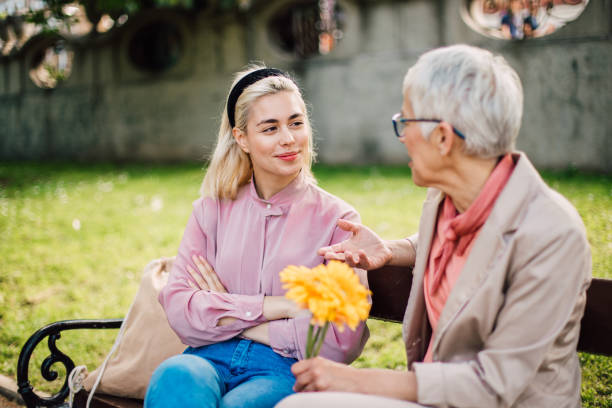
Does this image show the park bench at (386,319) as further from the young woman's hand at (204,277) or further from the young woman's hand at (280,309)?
the young woman's hand at (204,277)

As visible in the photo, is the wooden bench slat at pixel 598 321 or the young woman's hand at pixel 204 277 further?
the young woman's hand at pixel 204 277

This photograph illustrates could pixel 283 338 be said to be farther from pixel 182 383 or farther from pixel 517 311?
pixel 517 311

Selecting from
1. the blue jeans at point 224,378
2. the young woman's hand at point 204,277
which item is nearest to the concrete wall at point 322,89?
the young woman's hand at point 204,277

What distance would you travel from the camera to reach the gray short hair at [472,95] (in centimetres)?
182

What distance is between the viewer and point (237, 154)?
2.95 meters

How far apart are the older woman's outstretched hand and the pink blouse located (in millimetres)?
132

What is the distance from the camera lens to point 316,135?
12.3 metres

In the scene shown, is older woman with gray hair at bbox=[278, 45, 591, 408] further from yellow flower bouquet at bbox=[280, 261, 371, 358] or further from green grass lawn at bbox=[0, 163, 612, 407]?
green grass lawn at bbox=[0, 163, 612, 407]

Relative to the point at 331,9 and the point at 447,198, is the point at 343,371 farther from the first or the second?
the point at 331,9

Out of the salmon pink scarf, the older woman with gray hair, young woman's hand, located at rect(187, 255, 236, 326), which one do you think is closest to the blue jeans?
young woman's hand, located at rect(187, 255, 236, 326)

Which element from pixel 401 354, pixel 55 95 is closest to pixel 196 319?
pixel 401 354

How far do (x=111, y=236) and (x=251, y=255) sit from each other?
520cm

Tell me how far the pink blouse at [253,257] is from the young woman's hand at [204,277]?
3 centimetres

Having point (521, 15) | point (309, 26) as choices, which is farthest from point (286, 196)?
point (309, 26)
